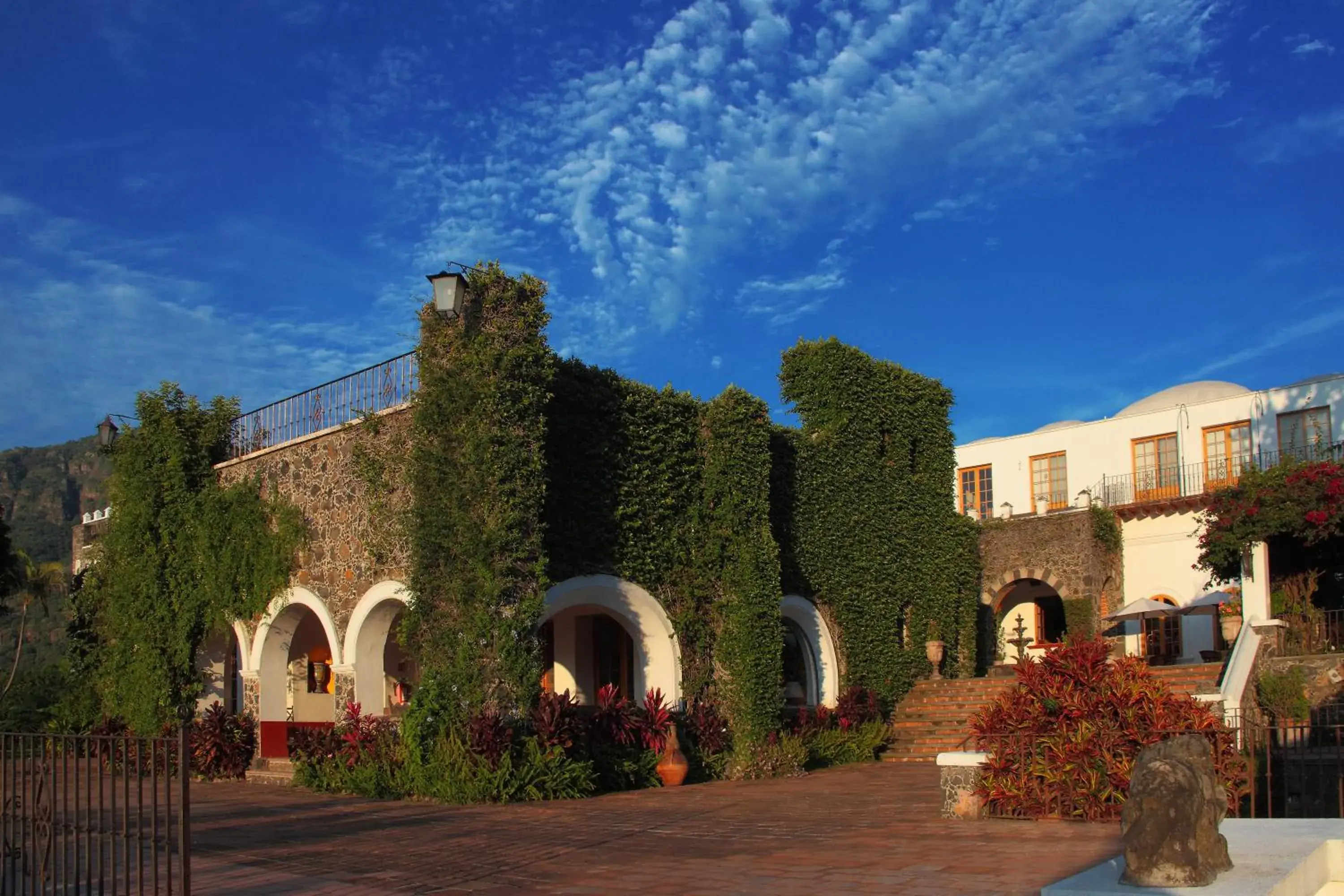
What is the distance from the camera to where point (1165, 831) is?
553 cm

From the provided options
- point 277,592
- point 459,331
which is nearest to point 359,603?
point 277,592

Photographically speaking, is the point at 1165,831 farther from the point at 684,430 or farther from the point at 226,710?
the point at 226,710

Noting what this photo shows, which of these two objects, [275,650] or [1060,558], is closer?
[275,650]

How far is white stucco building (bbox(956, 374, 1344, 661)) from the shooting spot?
26359 mm

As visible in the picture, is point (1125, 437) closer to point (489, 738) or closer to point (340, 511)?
point (340, 511)

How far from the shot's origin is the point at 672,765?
14.6m

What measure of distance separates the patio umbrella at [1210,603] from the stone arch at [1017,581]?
3399 mm

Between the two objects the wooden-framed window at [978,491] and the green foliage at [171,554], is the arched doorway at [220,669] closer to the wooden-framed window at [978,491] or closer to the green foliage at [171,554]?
the green foliage at [171,554]

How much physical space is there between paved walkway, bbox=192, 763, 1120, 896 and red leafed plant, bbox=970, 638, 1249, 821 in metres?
0.33

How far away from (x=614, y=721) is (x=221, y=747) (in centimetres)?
648

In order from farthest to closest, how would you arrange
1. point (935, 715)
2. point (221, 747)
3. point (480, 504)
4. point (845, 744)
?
point (935, 715)
point (845, 744)
point (221, 747)
point (480, 504)

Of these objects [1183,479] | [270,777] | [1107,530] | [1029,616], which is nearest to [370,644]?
[270,777]

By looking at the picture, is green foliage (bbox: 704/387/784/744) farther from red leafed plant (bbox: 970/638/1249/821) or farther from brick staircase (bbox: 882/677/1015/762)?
red leafed plant (bbox: 970/638/1249/821)

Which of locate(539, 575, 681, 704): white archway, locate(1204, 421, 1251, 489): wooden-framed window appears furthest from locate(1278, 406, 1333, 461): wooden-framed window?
locate(539, 575, 681, 704): white archway
